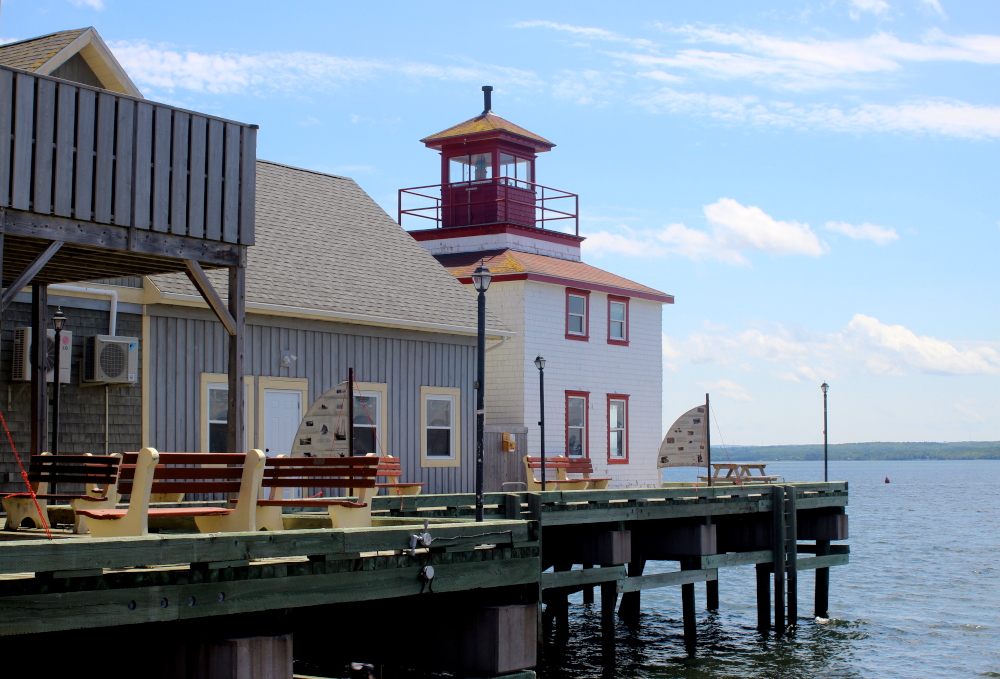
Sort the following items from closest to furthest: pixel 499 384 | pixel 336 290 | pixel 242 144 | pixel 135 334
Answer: pixel 242 144 → pixel 135 334 → pixel 336 290 → pixel 499 384

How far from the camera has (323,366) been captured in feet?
68.8

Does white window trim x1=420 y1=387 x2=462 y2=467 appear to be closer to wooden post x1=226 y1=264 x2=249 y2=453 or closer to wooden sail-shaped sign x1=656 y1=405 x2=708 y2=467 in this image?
wooden sail-shaped sign x1=656 y1=405 x2=708 y2=467

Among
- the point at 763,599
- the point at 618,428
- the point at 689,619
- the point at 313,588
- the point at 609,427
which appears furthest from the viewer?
the point at 618,428

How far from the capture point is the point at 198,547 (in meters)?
8.54

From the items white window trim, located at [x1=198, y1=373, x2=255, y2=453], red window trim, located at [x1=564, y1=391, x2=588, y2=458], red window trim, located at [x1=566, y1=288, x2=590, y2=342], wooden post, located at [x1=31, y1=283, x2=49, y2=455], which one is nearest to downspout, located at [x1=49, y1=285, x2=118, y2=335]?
white window trim, located at [x1=198, y1=373, x2=255, y2=453]

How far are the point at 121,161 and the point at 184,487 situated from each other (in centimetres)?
332

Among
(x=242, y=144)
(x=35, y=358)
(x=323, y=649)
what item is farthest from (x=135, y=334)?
(x=323, y=649)

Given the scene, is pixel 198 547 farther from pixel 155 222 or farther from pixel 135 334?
pixel 135 334

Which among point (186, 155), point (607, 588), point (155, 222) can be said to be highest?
point (186, 155)

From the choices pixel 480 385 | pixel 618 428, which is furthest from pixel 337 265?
pixel 618 428

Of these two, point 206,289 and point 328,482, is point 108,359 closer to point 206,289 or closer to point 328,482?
point 206,289

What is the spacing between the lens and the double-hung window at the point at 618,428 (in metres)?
30.5

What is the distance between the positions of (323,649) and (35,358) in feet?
18.7

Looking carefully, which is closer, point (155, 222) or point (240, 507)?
point (240, 507)
